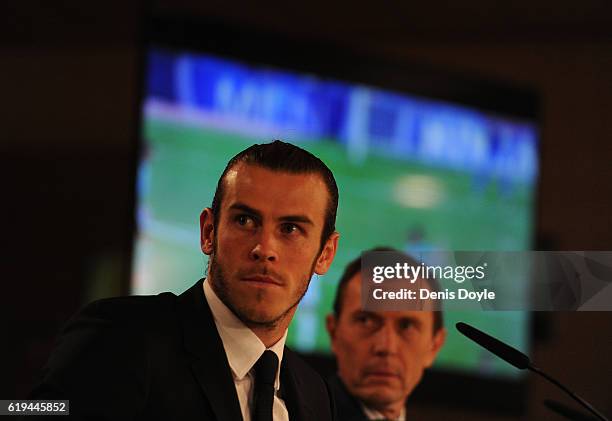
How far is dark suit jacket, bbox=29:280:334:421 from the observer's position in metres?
0.88

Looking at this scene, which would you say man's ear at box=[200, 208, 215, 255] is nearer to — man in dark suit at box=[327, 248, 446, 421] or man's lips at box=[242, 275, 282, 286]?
man's lips at box=[242, 275, 282, 286]

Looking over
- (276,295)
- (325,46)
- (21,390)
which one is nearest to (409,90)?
(325,46)

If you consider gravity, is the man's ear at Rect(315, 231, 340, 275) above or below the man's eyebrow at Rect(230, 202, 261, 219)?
below

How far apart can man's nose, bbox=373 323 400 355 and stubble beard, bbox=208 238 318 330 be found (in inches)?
10.5

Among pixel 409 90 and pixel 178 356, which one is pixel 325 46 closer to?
pixel 409 90

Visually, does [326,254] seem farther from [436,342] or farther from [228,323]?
[436,342]

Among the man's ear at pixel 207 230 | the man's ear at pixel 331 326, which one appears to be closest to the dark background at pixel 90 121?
the man's ear at pixel 331 326

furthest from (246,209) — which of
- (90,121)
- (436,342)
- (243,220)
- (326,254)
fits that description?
(90,121)

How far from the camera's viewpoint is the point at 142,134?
1.92 metres

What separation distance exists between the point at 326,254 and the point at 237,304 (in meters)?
0.12

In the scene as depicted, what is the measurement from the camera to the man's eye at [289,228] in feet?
3.12

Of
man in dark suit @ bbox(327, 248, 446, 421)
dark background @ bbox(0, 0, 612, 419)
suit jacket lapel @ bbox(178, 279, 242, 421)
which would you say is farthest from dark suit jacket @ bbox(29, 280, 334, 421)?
dark background @ bbox(0, 0, 612, 419)

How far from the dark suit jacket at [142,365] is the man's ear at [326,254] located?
129mm

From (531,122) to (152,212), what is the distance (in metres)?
0.95
